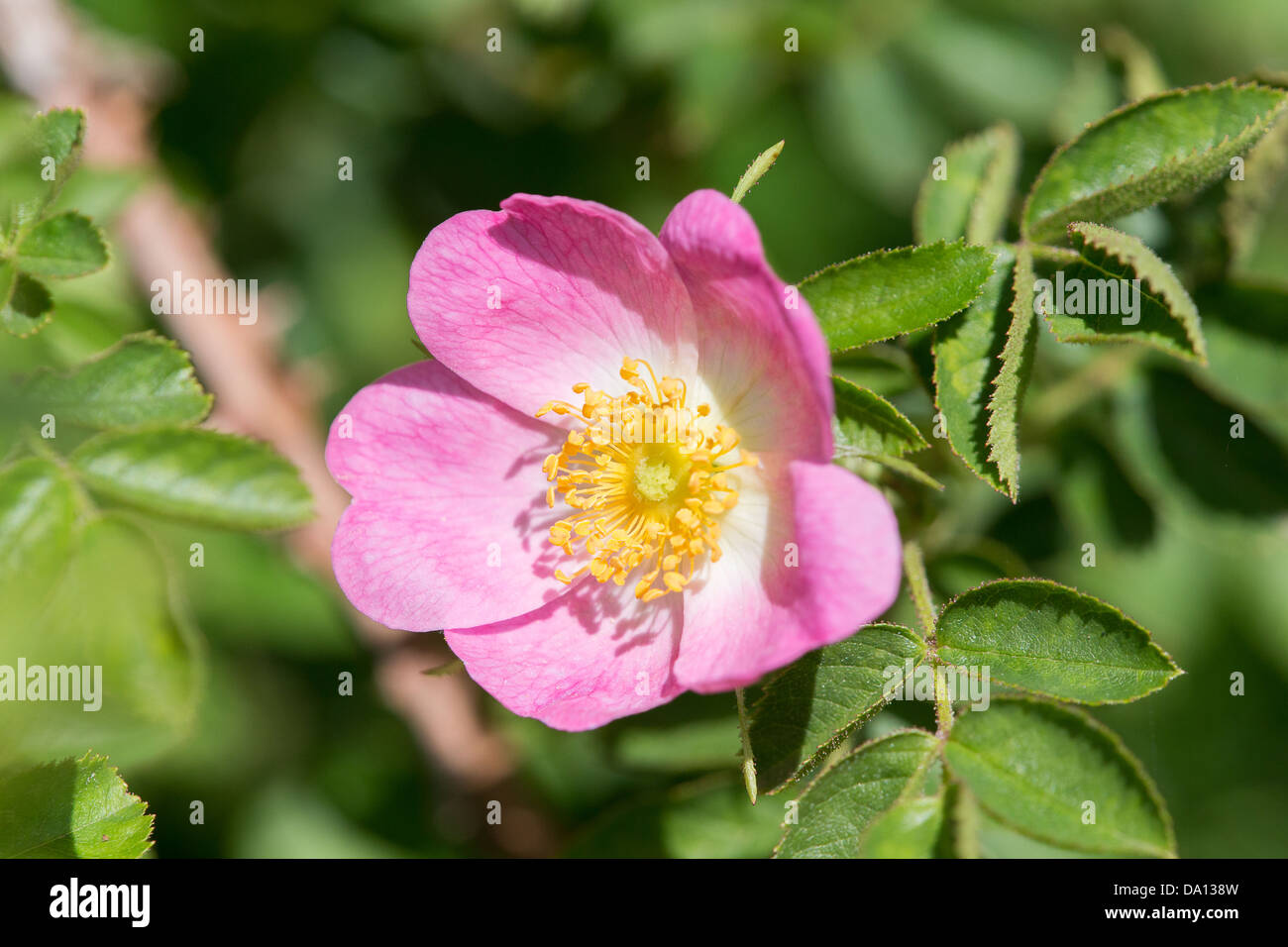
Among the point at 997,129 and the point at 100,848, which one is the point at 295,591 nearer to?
the point at 100,848

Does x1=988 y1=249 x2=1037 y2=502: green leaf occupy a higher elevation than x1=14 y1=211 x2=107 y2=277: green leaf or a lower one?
lower

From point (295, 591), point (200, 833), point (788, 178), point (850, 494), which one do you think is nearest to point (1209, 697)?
point (788, 178)

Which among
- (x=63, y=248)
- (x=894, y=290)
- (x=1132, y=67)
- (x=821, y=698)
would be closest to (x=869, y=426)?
(x=894, y=290)

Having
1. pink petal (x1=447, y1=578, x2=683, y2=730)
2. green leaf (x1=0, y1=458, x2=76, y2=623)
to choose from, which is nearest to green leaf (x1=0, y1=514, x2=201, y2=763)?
green leaf (x1=0, y1=458, x2=76, y2=623)

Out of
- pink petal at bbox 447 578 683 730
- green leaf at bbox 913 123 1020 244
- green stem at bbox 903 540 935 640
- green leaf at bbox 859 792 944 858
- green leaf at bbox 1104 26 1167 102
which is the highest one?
green leaf at bbox 1104 26 1167 102

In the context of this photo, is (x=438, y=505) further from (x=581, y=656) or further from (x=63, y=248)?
(x=63, y=248)

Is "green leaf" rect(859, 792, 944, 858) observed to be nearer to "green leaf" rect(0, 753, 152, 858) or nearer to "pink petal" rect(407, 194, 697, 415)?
"pink petal" rect(407, 194, 697, 415)

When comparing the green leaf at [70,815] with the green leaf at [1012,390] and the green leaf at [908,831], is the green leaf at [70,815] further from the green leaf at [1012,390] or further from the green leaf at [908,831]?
the green leaf at [1012,390]
